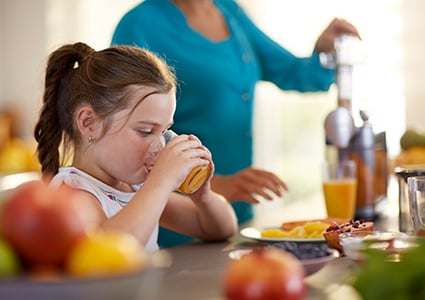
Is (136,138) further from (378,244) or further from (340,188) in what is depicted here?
(340,188)

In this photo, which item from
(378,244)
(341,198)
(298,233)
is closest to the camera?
(378,244)

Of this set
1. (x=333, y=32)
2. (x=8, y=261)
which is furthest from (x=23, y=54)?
(x=8, y=261)

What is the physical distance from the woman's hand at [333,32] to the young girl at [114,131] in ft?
2.43

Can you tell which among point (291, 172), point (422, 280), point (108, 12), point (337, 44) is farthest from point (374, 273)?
point (108, 12)

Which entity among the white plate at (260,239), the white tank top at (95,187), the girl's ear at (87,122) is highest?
the girl's ear at (87,122)

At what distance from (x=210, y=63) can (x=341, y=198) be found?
1.83 ft

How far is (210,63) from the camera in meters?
2.40

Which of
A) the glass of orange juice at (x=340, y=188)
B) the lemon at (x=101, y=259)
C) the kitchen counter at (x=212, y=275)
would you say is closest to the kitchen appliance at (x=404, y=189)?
the kitchen counter at (x=212, y=275)

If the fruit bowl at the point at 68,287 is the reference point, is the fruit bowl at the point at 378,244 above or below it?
below

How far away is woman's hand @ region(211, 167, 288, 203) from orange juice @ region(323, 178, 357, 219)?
215 mm

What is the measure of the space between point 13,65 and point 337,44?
3.20 metres

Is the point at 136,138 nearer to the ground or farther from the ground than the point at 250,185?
farther from the ground

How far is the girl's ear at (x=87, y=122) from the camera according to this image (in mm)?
1764

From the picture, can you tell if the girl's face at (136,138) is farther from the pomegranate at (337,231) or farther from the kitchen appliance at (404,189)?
the kitchen appliance at (404,189)
